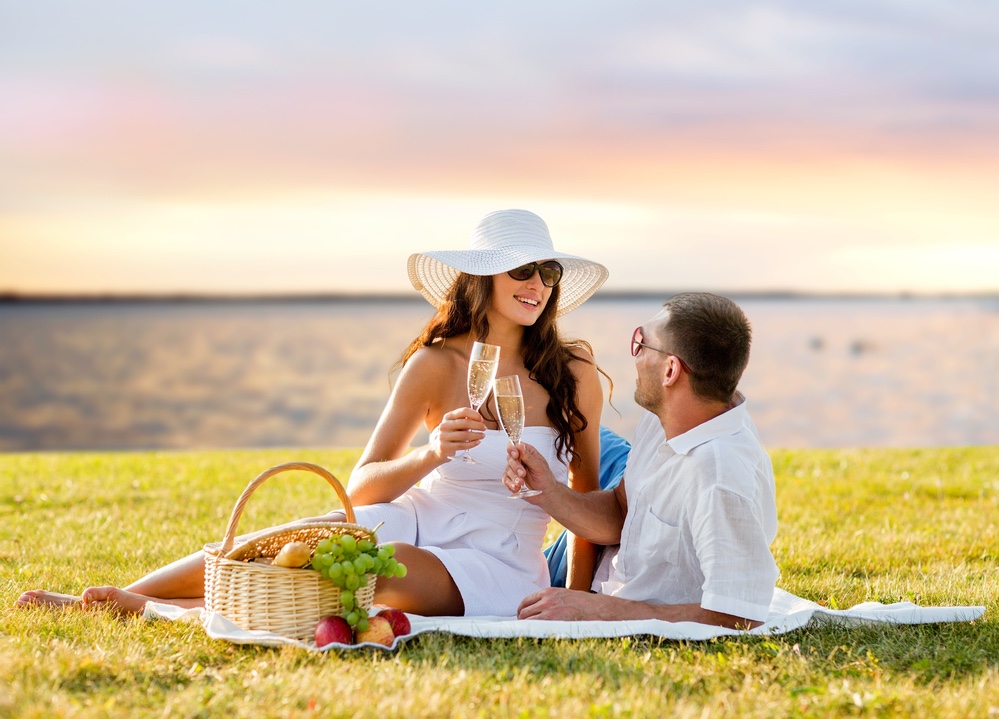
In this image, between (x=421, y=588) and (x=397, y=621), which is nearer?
(x=397, y=621)

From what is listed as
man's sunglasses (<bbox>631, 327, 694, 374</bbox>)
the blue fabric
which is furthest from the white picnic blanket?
man's sunglasses (<bbox>631, 327, 694, 374</bbox>)

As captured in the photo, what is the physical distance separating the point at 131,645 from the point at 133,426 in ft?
75.3

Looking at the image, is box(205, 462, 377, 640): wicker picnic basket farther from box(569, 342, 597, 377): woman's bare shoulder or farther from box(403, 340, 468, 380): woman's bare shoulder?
box(569, 342, 597, 377): woman's bare shoulder

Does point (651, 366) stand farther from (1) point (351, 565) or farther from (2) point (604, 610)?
(1) point (351, 565)

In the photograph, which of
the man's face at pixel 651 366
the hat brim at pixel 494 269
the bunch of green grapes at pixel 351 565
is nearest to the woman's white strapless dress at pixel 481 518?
the bunch of green grapes at pixel 351 565

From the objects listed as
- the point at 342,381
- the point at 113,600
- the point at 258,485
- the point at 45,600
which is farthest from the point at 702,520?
the point at 342,381

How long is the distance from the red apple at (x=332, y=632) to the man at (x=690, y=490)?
83 centimetres

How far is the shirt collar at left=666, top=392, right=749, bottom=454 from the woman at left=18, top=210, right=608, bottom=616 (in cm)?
108

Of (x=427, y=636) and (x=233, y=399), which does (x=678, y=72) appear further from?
(x=233, y=399)

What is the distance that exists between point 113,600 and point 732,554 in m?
2.84

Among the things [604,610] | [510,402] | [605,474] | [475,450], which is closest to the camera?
[510,402]

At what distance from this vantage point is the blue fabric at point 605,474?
19.1 feet

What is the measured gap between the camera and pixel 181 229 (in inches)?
1024

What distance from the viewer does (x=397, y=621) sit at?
434 centimetres
